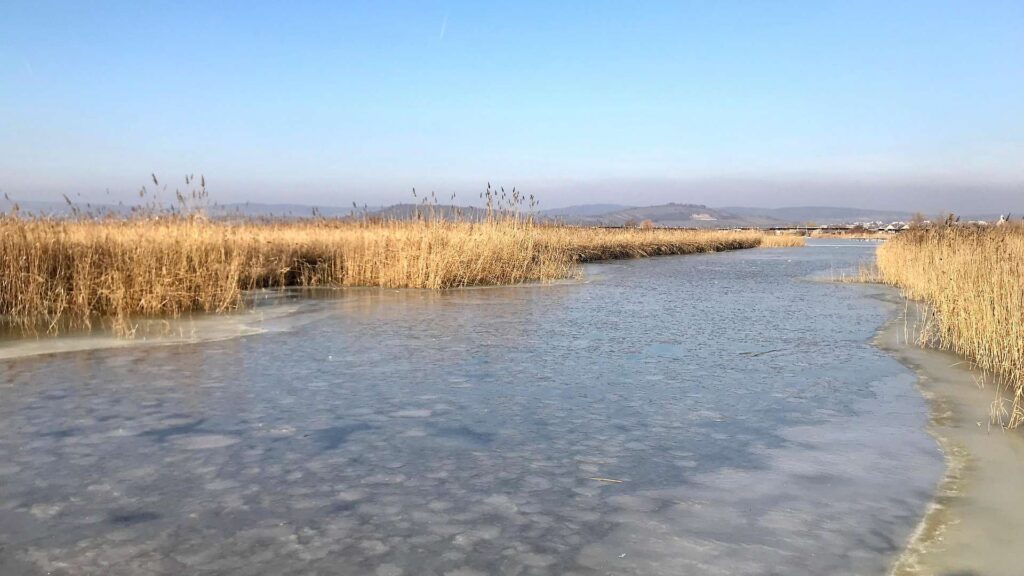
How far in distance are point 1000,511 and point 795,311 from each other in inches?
256

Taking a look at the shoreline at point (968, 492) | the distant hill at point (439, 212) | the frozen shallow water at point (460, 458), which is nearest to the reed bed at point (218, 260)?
the distant hill at point (439, 212)

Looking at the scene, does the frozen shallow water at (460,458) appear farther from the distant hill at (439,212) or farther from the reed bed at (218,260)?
the distant hill at (439,212)

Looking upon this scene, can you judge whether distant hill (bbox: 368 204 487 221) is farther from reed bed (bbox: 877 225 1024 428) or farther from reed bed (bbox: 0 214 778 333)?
reed bed (bbox: 877 225 1024 428)

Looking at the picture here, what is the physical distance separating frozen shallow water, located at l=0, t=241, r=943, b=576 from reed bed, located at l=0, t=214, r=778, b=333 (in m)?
2.35

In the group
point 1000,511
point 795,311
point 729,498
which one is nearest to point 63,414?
point 729,498

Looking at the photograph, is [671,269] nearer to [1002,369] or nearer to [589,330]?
[589,330]

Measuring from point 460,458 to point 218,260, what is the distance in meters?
6.68

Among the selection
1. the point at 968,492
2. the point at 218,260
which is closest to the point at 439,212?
the point at 218,260

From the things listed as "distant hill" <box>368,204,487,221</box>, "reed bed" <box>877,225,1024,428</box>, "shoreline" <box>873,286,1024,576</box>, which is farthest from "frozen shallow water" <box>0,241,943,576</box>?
"distant hill" <box>368,204,487,221</box>

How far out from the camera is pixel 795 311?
9086 millimetres

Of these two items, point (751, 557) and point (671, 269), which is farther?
point (671, 269)

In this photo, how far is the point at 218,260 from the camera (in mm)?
9078

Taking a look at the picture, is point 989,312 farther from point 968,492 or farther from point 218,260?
point 218,260

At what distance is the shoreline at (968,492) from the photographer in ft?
7.78
